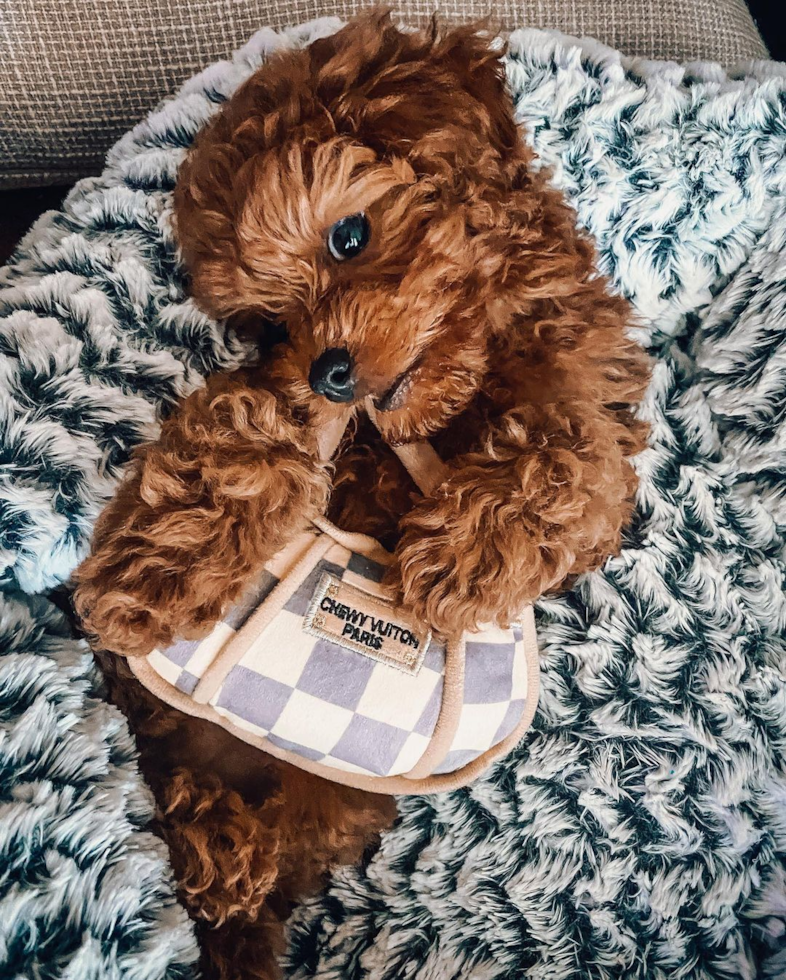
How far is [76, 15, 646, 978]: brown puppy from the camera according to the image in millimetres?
924

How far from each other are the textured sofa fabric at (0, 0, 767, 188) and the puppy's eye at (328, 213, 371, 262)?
80cm

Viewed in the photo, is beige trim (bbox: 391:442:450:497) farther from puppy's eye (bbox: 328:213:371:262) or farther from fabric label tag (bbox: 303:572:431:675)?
puppy's eye (bbox: 328:213:371:262)

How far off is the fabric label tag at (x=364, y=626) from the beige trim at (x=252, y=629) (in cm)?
3

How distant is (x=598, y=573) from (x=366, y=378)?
2.16 ft

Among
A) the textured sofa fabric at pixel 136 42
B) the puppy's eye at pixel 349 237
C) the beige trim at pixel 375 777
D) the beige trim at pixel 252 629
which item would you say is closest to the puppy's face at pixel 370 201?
the puppy's eye at pixel 349 237

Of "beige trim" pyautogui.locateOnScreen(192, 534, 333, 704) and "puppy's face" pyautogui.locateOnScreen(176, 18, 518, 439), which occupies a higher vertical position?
"puppy's face" pyautogui.locateOnScreen(176, 18, 518, 439)

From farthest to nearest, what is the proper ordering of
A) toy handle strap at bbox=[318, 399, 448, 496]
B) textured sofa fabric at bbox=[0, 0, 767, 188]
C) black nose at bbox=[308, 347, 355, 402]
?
textured sofa fabric at bbox=[0, 0, 767, 188]
toy handle strap at bbox=[318, 399, 448, 496]
black nose at bbox=[308, 347, 355, 402]

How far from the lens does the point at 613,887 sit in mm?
1285

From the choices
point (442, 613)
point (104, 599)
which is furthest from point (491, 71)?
point (104, 599)

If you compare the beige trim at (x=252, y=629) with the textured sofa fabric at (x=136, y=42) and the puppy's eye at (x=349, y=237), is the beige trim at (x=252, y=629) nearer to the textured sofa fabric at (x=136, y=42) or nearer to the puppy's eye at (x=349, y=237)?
the puppy's eye at (x=349, y=237)

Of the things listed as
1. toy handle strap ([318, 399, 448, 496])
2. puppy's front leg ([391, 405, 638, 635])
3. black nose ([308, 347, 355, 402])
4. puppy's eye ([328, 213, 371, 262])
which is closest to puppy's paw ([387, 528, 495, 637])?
puppy's front leg ([391, 405, 638, 635])

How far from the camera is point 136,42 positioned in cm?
151

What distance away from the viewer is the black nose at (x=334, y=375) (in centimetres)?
91

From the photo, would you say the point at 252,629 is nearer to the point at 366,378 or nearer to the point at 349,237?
the point at 366,378
